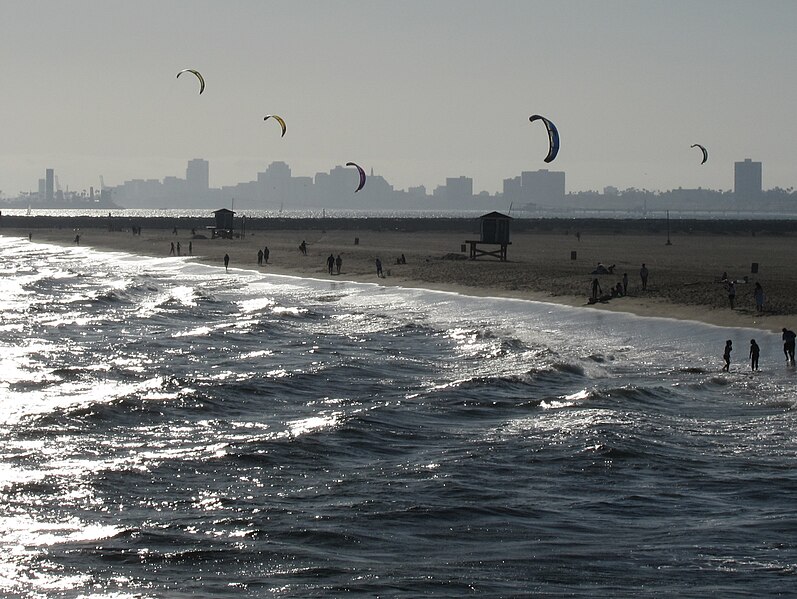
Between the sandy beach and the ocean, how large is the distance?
4343mm

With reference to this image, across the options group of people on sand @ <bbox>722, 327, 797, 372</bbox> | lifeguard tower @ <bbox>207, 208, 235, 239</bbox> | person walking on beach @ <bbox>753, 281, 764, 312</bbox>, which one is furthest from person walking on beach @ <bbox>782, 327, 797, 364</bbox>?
lifeguard tower @ <bbox>207, 208, 235, 239</bbox>

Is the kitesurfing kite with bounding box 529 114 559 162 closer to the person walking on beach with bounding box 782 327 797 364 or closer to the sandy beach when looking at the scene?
the sandy beach

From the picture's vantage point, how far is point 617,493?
588 inches

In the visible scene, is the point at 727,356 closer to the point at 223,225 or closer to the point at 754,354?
the point at 754,354

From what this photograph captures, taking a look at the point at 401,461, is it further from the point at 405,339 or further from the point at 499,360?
the point at 405,339

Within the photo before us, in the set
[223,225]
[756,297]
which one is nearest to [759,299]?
[756,297]

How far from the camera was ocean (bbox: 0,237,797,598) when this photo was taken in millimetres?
11922

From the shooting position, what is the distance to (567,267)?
166 ft

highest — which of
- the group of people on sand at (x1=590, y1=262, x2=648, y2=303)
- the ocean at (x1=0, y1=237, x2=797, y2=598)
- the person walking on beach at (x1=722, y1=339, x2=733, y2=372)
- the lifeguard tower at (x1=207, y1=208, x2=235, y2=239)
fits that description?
the lifeguard tower at (x1=207, y1=208, x2=235, y2=239)

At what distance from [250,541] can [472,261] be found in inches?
1723

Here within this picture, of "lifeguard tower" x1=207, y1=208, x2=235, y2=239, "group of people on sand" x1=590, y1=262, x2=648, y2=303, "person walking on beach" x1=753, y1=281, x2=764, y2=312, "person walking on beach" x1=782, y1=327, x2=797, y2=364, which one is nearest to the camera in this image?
"person walking on beach" x1=782, y1=327, x2=797, y2=364

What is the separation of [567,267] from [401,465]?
1396 inches

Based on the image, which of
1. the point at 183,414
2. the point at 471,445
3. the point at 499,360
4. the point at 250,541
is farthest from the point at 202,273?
the point at 250,541

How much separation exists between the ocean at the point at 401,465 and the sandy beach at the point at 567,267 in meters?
4.34
